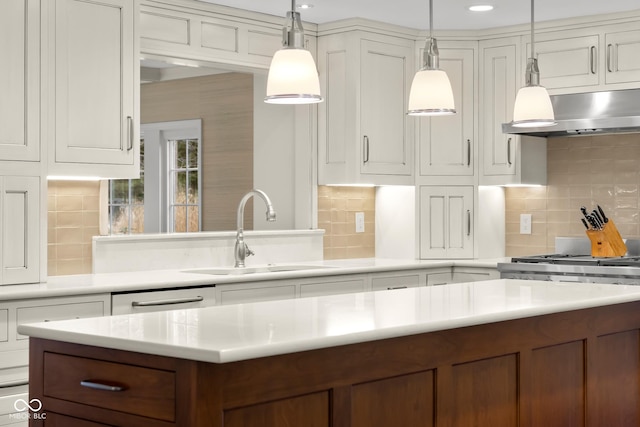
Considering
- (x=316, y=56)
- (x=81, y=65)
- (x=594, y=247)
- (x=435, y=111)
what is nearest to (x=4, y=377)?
(x=81, y=65)

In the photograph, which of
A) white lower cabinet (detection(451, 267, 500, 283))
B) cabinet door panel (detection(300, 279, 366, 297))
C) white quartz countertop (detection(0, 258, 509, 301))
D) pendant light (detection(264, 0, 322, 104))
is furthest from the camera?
white lower cabinet (detection(451, 267, 500, 283))

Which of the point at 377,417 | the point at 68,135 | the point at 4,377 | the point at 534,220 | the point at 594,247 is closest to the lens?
the point at 377,417

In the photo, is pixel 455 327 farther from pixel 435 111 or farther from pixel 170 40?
pixel 170 40

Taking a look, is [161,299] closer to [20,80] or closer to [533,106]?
[20,80]

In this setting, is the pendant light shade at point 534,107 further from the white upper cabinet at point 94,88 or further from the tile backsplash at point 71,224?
the tile backsplash at point 71,224

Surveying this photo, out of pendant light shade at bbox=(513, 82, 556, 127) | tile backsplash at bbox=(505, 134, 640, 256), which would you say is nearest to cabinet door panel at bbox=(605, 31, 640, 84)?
tile backsplash at bbox=(505, 134, 640, 256)

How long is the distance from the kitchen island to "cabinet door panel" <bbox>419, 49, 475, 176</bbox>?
2.48m

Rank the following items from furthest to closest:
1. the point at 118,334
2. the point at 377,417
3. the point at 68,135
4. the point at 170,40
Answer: the point at 170,40, the point at 68,135, the point at 377,417, the point at 118,334

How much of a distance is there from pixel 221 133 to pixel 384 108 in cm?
134

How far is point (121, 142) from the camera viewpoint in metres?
4.46

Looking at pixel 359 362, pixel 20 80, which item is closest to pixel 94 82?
pixel 20 80

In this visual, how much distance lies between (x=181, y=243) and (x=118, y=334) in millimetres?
2830

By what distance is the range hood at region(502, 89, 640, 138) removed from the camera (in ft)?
17.3

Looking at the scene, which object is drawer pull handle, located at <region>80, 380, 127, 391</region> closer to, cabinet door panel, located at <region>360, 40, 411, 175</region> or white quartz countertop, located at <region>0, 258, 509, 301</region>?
white quartz countertop, located at <region>0, 258, 509, 301</region>
